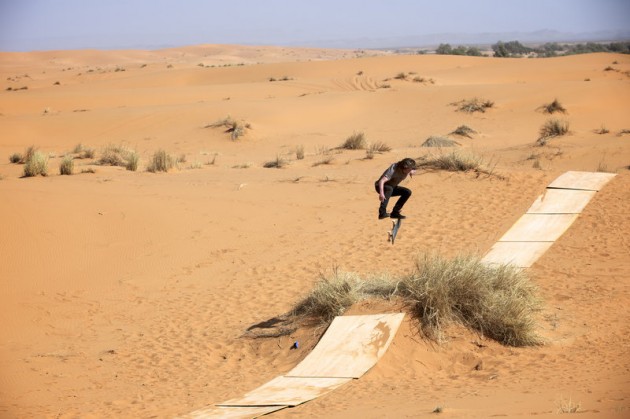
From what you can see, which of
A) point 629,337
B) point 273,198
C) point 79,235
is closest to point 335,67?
point 273,198

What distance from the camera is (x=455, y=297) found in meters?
9.41

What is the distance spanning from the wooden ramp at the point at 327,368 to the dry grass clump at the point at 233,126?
2025 cm

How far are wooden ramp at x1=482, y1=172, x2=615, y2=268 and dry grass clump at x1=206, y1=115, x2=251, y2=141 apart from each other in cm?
1485

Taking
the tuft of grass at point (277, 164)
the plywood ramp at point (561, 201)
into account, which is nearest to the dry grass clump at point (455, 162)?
the plywood ramp at point (561, 201)

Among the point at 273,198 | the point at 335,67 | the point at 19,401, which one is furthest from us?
the point at 335,67

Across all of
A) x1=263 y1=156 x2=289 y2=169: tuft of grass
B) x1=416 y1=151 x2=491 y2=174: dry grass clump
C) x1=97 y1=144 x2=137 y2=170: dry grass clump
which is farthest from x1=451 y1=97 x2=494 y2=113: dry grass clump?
x1=97 y1=144 x2=137 y2=170: dry grass clump

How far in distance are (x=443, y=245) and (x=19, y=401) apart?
846 cm

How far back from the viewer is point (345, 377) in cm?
822

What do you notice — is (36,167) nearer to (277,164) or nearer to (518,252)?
(277,164)

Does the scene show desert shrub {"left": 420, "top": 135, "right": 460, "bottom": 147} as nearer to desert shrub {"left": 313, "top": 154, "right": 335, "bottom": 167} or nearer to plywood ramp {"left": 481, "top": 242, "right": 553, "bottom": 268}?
desert shrub {"left": 313, "top": 154, "right": 335, "bottom": 167}

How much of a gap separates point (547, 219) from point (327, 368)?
27.5 feet

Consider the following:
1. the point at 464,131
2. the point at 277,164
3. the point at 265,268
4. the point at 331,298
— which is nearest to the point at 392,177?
the point at 331,298

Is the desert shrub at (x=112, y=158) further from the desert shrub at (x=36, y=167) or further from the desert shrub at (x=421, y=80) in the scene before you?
the desert shrub at (x=421, y=80)

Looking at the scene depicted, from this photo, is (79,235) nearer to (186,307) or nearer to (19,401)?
(186,307)
